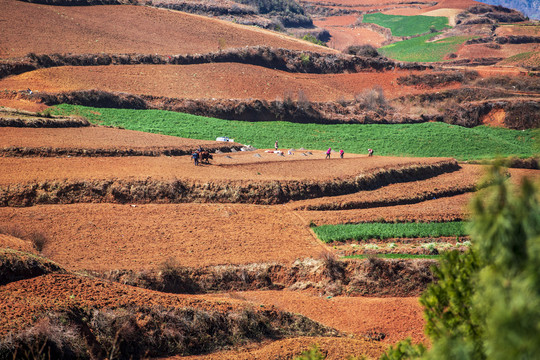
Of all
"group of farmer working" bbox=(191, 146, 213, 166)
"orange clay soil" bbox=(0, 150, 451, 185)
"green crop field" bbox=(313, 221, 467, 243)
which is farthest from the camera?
"group of farmer working" bbox=(191, 146, 213, 166)

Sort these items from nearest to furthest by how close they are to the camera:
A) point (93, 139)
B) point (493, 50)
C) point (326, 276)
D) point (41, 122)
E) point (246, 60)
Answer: point (326, 276) < point (93, 139) < point (41, 122) < point (246, 60) < point (493, 50)

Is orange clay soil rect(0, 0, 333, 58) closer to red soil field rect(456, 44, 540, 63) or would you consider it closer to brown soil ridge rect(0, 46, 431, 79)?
brown soil ridge rect(0, 46, 431, 79)

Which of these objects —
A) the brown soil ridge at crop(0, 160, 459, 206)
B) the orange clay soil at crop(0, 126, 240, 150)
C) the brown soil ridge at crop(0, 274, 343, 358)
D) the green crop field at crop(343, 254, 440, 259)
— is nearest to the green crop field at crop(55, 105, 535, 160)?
the orange clay soil at crop(0, 126, 240, 150)

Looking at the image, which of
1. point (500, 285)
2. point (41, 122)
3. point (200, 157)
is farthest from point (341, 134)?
point (500, 285)

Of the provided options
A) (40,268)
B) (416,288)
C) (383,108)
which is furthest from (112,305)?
(383,108)

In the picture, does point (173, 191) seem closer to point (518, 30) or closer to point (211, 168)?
point (211, 168)

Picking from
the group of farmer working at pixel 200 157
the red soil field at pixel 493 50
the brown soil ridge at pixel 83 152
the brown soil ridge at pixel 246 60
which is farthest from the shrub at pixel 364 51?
the group of farmer working at pixel 200 157

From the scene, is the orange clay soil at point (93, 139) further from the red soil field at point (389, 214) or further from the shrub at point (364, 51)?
the shrub at point (364, 51)
